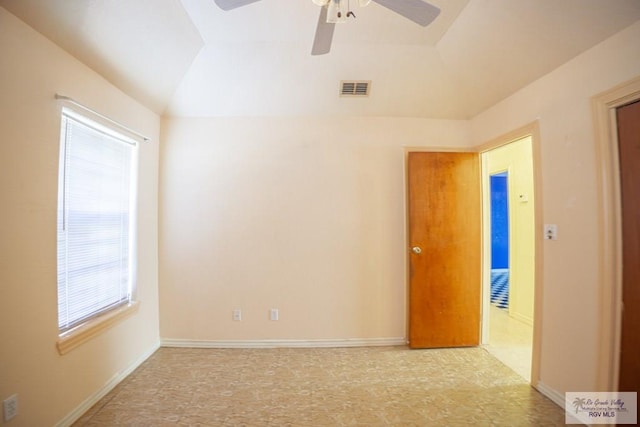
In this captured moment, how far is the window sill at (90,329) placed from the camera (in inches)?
62.6

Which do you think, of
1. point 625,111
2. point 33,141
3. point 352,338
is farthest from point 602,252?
point 33,141

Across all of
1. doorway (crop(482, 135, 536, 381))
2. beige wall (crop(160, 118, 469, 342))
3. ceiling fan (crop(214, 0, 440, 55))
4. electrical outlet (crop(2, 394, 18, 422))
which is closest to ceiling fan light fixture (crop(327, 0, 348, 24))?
ceiling fan (crop(214, 0, 440, 55))

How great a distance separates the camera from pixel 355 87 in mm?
2416

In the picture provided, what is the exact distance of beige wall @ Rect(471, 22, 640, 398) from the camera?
5.10ft

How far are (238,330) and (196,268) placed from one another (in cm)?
78

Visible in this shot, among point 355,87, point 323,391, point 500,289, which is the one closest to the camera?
point 323,391

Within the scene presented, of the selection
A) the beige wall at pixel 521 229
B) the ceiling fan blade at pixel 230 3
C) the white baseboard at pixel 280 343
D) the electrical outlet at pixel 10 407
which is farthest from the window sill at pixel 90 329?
the beige wall at pixel 521 229

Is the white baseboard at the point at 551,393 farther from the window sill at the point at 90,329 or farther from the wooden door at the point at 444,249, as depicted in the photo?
the window sill at the point at 90,329

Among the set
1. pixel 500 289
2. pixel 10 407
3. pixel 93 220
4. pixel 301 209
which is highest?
pixel 301 209

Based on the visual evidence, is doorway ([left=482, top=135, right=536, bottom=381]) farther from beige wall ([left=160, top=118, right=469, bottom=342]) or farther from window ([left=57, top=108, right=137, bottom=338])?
window ([left=57, top=108, right=137, bottom=338])

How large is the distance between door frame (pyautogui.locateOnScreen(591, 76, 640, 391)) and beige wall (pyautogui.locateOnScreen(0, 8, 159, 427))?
3319mm

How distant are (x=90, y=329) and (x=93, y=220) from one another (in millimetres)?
778

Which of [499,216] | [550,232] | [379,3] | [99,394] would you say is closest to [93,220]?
[99,394]

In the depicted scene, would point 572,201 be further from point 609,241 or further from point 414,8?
point 414,8
